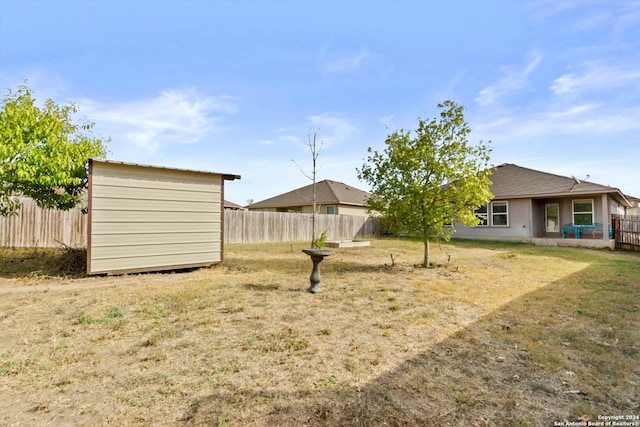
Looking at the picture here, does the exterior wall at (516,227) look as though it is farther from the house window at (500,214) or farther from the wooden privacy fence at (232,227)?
the wooden privacy fence at (232,227)

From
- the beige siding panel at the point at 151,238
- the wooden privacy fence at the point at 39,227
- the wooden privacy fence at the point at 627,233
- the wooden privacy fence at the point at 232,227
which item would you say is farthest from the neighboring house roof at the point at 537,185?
the wooden privacy fence at the point at 39,227

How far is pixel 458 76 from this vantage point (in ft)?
34.7

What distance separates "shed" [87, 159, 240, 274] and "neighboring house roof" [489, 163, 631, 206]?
15848 mm

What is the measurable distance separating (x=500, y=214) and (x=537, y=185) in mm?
2531

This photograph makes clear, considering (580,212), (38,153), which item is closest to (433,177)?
(38,153)

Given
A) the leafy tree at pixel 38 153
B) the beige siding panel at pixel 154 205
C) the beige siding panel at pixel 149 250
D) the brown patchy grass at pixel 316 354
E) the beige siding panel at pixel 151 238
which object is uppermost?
the leafy tree at pixel 38 153

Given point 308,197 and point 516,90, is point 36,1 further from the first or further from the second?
point 308,197

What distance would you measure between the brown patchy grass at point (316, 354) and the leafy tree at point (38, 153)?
2730 mm

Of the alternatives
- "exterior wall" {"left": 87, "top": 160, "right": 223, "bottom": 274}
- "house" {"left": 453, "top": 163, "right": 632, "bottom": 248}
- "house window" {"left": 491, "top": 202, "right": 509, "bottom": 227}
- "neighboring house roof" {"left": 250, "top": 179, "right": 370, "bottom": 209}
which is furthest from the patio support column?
"exterior wall" {"left": 87, "top": 160, "right": 223, "bottom": 274}

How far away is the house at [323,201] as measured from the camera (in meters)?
26.0

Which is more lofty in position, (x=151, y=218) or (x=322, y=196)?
(x=322, y=196)

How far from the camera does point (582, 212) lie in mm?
17141

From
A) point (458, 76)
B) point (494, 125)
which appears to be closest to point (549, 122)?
point (494, 125)

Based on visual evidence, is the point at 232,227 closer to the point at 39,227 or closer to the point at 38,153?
the point at 39,227
